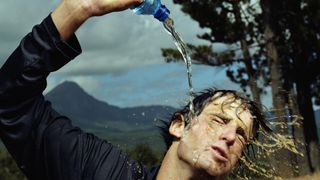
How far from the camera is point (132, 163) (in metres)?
2.88

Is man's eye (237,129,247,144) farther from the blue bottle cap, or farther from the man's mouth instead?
the blue bottle cap

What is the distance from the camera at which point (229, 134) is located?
291cm

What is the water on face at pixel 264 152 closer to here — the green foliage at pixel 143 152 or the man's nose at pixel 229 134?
the man's nose at pixel 229 134

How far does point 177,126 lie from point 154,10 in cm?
78

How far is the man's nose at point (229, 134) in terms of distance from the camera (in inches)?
114

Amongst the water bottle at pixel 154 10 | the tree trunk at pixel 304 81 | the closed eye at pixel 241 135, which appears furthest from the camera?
the tree trunk at pixel 304 81

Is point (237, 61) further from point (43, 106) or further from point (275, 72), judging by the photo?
point (43, 106)

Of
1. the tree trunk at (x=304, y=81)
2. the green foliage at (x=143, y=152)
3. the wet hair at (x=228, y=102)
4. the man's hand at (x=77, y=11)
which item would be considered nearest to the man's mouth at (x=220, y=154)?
the wet hair at (x=228, y=102)

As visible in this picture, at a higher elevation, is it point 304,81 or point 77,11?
point 77,11

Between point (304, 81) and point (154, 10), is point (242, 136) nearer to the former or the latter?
point (154, 10)

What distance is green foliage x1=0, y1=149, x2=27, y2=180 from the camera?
76.6 m

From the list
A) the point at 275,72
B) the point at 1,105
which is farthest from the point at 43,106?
the point at 275,72

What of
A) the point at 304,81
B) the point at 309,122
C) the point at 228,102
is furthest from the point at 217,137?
the point at 304,81

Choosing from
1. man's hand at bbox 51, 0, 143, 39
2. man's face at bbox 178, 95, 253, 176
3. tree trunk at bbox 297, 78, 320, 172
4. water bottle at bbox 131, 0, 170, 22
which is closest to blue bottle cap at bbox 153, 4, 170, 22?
water bottle at bbox 131, 0, 170, 22
